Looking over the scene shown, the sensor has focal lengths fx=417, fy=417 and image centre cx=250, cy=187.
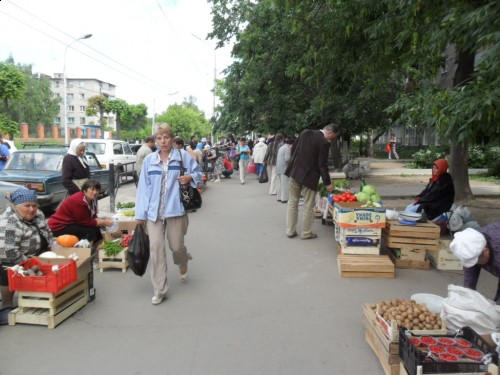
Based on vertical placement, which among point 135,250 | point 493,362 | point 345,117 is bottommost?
point 493,362

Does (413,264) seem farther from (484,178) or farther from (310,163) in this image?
(484,178)

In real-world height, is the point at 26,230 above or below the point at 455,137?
below

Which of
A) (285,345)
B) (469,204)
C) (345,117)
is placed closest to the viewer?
(285,345)

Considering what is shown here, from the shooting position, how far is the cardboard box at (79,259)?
15.0 ft

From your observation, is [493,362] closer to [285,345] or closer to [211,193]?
[285,345]

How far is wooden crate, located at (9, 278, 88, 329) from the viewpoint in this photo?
418cm

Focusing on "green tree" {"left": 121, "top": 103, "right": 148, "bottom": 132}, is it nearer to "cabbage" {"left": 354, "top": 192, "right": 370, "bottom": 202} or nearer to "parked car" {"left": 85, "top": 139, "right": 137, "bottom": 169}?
"parked car" {"left": 85, "top": 139, "right": 137, "bottom": 169}

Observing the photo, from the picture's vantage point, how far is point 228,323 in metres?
4.32

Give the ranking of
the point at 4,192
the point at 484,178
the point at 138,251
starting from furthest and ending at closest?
the point at 484,178 → the point at 4,192 → the point at 138,251

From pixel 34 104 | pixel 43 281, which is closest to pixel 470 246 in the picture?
pixel 43 281

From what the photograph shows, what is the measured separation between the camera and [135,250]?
473cm

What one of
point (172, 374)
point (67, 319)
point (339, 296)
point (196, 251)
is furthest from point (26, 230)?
point (339, 296)

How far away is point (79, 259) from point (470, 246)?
4016 millimetres

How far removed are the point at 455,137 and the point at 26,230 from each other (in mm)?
4963
